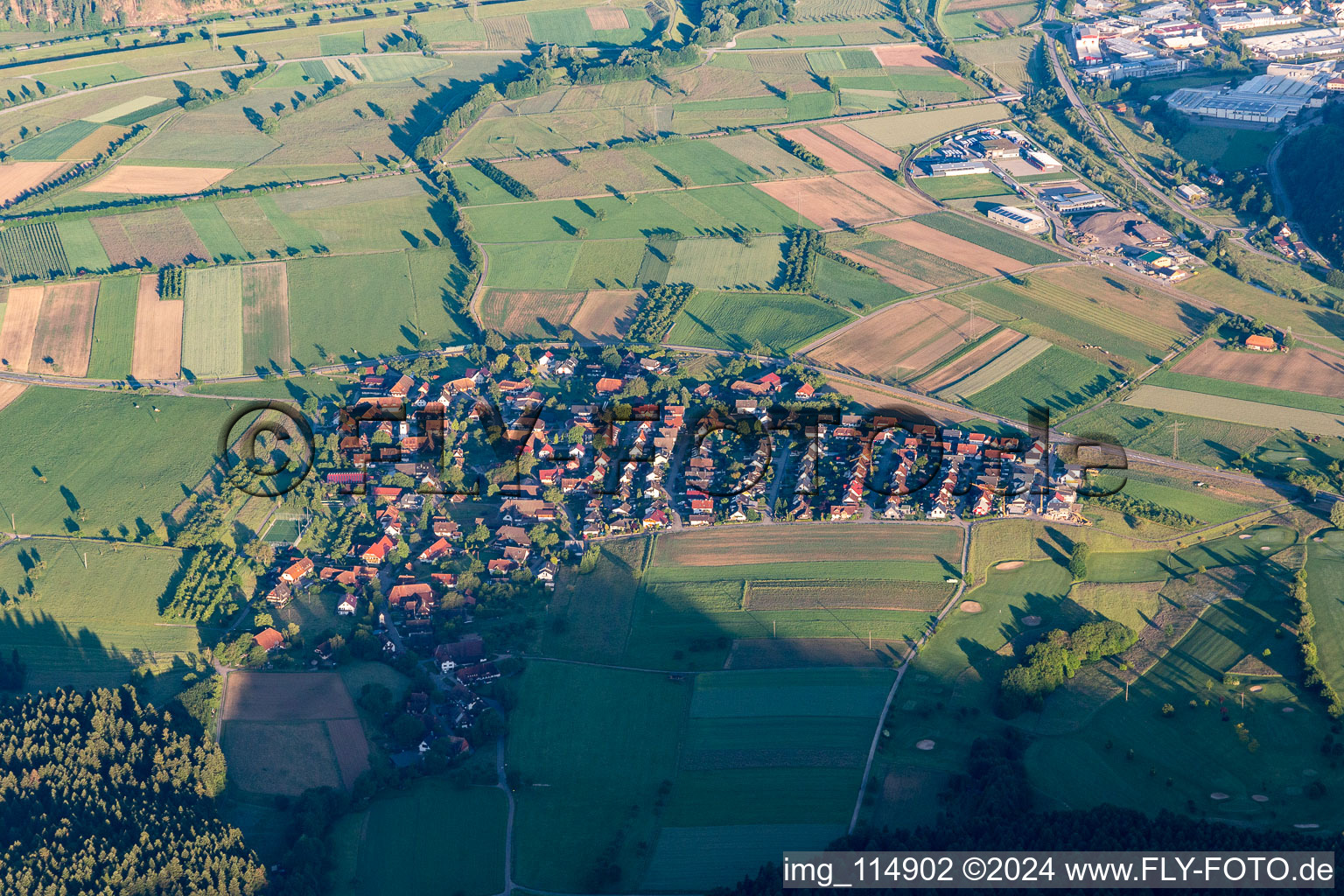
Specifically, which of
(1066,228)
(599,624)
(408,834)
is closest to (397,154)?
(1066,228)

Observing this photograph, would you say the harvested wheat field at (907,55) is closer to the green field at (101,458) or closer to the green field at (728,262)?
the green field at (728,262)

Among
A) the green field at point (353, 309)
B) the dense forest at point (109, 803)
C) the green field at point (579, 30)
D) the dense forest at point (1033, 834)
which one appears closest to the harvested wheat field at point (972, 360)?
the green field at point (353, 309)

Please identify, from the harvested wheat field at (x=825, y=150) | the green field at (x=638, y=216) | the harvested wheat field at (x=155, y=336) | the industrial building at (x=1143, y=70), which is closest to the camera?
the harvested wheat field at (x=155, y=336)

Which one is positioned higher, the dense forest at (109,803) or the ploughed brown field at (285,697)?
the dense forest at (109,803)

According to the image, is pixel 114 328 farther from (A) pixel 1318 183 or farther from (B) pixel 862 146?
(A) pixel 1318 183

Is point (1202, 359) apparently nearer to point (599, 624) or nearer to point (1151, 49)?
point (599, 624)

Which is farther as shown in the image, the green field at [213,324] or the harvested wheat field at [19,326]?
the harvested wheat field at [19,326]

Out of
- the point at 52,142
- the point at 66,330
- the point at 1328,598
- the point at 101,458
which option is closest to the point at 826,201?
the point at 1328,598
